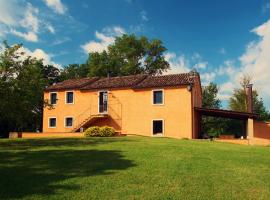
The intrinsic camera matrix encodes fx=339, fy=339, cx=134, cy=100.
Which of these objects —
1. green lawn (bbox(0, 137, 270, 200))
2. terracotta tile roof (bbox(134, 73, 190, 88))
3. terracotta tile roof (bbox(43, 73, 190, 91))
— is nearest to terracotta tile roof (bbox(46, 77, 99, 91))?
terracotta tile roof (bbox(43, 73, 190, 91))

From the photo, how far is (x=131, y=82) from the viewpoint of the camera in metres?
36.3

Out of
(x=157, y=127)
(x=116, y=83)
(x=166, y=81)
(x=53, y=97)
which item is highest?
(x=116, y=83)

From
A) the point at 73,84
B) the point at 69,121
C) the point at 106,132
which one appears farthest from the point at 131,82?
the point at 69,121

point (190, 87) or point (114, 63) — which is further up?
point (114, 63)

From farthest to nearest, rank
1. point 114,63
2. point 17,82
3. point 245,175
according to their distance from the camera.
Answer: point 114,63 → point 17,82 → point 245,175

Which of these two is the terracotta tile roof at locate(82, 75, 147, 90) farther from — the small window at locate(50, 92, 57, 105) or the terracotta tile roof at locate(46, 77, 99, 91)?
the small window at locate(50, 92, 57, 105)

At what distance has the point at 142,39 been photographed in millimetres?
58750

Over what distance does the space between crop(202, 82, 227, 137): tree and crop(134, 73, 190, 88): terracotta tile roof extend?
1818 centimetres

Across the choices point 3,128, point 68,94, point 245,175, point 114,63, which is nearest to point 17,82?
point 245,175

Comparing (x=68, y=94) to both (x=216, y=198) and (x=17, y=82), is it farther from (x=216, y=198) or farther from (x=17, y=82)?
(x=216, y=198)

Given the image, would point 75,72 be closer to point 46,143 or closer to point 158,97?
point 158,97

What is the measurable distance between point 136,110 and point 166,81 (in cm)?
433

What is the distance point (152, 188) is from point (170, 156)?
5.37 metres

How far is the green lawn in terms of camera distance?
30.6 ft
